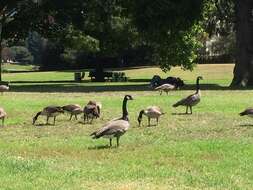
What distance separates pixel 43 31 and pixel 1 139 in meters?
50.1

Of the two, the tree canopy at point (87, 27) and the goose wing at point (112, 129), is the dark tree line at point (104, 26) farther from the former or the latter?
the goose wing at point (112, 129)

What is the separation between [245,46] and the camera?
1873 inches

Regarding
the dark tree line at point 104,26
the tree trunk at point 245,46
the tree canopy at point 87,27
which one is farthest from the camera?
the tree canopy at point 87,27

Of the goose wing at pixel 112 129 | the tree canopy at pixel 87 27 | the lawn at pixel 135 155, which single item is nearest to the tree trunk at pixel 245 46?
the tree canopy at pixel 87 27

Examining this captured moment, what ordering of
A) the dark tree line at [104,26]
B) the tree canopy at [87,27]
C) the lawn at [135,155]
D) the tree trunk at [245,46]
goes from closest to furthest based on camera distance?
the lawn at [135,155], the tree trunk at [245,46], the dark tree line at [104,26], the tree canopy at [87,27]

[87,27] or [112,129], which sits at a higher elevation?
[87,27]

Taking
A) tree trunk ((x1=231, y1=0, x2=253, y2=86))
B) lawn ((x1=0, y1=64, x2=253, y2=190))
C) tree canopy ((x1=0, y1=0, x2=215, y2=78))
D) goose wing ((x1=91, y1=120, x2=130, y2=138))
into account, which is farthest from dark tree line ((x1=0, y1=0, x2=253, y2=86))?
goose wing ((x1=91, y1=120, x2=130, y2=138))

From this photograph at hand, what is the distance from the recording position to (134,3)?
159ft

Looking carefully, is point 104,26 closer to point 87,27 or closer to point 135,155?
point 87,27

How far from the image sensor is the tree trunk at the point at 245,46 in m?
47.5

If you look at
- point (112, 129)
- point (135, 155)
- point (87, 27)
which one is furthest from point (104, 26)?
point (135, 155)

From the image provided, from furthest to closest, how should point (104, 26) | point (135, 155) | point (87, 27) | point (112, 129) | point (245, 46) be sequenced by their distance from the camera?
1. point (104, 26)
2. point (87, 27)
3. point (245, 46)
4. point (112, 129)
5. point (135, 155)

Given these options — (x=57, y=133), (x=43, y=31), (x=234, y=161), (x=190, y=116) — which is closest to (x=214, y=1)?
(x=43, y=31)

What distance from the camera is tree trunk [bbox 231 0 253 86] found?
47.5m
